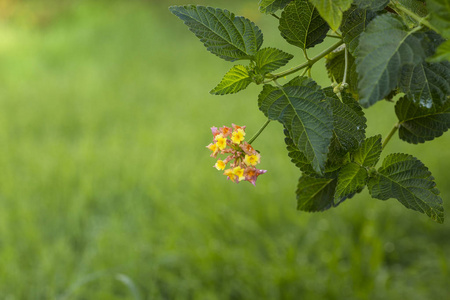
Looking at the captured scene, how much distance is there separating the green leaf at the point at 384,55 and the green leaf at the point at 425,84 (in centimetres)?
5

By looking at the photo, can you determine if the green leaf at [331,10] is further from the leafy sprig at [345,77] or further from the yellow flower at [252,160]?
the yellow flower at [252,160]

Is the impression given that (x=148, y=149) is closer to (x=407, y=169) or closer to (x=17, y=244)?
(x=17, y=244)

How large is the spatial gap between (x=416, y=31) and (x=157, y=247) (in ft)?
6.49

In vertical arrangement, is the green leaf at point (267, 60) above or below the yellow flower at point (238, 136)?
above

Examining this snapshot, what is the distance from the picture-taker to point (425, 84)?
52 centimetres

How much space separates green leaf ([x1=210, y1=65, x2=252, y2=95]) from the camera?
0.59 metres

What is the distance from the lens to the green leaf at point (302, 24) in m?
0.57

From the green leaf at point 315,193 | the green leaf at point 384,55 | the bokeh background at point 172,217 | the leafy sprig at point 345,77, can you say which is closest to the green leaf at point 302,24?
the leafy sprig at point 345,77

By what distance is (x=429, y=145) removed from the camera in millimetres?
3529

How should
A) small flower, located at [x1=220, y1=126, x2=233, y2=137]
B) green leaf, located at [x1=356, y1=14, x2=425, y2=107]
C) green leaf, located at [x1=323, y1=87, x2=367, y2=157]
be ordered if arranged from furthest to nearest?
small flower, located at [x1=220, y1=126, x2=233, y2=137] < green leaf, located at [x1=323, y1=87, x2=367, y2=157] < green leaf, located at [x1=356, y1=14, x2=425, y2=107]

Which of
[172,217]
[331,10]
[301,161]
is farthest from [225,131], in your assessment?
[172,217]

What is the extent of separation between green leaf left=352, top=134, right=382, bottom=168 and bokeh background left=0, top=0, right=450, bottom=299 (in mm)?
1244

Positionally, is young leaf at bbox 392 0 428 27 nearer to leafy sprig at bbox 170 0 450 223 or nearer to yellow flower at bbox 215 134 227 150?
leafy sprig at bbox 170 0 450 223

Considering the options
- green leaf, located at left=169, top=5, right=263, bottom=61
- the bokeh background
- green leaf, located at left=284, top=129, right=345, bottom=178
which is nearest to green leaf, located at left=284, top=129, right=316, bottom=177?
green leaf, located at left=284, top=129, right=345, bottom=178
